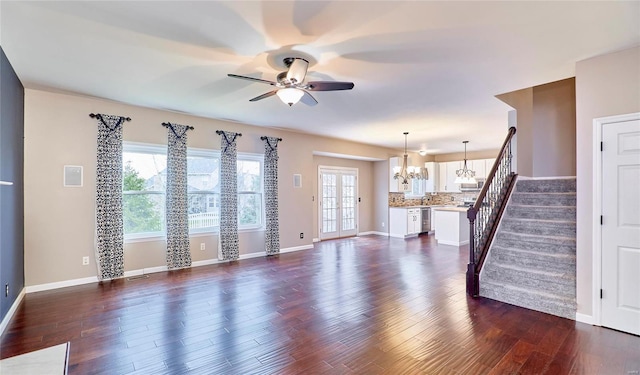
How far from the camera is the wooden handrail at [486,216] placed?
12.6 ft

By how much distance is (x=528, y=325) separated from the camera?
9.75ft

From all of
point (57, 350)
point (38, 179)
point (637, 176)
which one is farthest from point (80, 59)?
point (637, 176)

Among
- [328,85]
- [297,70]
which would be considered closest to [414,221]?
[328,85]

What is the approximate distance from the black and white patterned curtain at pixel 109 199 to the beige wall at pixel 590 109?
5.98 meters

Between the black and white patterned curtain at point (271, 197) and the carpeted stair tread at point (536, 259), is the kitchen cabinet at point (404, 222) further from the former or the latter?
the carpeted stair tread at point (536, 259)

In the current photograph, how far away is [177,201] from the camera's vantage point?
200 inches

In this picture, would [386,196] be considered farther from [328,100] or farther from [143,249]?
[143,249]

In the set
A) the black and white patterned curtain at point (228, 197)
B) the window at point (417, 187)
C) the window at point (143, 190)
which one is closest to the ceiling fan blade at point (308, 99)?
the black and white patterned curtain at point (228, 197)

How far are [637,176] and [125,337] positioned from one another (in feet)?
16.4

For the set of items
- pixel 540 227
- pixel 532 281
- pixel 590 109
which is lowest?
pixel 532 281

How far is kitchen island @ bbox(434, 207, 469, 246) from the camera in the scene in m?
7.31

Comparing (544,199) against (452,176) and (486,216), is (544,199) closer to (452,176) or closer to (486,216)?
(486,216)

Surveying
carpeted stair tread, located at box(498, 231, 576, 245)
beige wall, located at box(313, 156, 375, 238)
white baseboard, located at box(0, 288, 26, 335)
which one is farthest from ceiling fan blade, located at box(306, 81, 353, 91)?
beige wall, located at box(313, 156, 375, 238)

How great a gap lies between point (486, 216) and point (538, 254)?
89 centimetres
